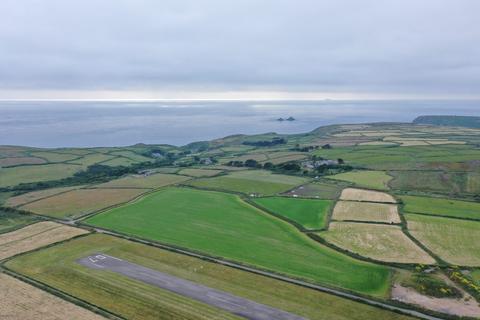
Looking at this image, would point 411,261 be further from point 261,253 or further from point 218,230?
point 218,230

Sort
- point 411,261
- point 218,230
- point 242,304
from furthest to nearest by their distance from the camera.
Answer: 1. point 218,230
2. point 411,261
3. point 242,304

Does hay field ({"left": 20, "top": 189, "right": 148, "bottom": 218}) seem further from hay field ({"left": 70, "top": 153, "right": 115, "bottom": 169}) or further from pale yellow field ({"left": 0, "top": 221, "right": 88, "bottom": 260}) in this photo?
hay field ({"left": 70, "top": 153, "right": 115, "bottom": 169})

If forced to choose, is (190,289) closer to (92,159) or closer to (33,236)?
(33,236)

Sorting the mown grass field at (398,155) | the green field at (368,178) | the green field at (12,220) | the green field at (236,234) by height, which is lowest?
the green field at (12,220)

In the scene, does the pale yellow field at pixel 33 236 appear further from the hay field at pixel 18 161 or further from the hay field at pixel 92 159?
the hay field at pixel 18 161

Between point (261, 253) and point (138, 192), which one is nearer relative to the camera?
point (261, 253)

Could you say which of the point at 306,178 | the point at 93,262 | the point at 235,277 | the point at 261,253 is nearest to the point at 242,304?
the point at 235,277

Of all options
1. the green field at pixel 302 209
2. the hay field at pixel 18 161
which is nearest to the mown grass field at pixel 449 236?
the green field at pixel 302 209
